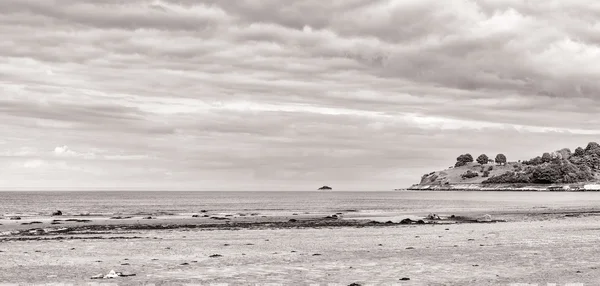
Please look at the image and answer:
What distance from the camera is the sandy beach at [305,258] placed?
87.0 feet

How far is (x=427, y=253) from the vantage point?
120 feet

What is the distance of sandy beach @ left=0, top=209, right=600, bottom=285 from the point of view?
2652 cm

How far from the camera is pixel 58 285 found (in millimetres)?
25156

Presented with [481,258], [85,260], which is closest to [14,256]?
[85,260]

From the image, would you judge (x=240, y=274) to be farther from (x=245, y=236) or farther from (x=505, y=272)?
(x=245, y=236)

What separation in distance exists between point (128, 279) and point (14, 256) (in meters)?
13.0

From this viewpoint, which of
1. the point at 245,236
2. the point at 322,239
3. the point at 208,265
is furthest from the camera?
the point at 245,236

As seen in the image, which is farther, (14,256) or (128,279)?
(14,256)

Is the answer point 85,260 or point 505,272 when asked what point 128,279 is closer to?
point 85,260

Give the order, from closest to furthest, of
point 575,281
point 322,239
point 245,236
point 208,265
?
point 575,281 < point 208,265 < point 322,239 < point 245,236

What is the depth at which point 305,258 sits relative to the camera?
34.2 meters

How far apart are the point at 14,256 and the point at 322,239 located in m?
21.9

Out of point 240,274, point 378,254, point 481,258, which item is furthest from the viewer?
point 378,254

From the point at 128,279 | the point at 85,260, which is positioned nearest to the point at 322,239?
the point at 85,260
